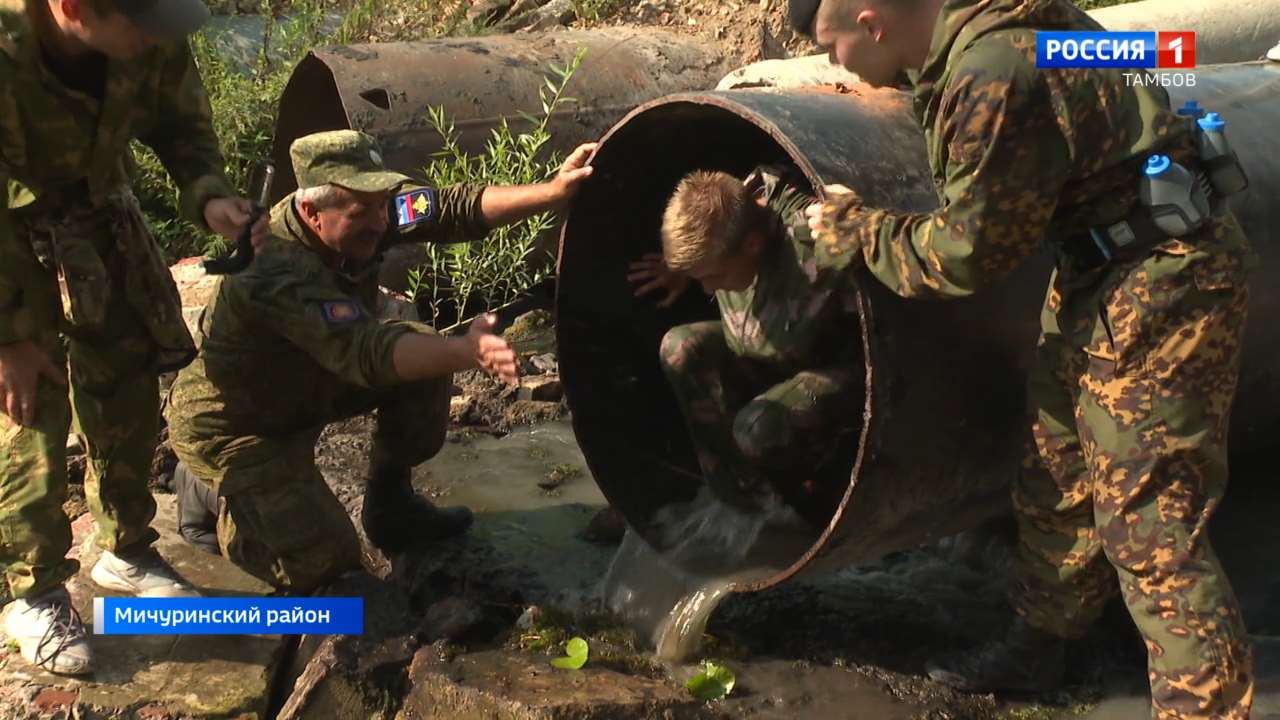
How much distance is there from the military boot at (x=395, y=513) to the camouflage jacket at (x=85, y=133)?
104cm

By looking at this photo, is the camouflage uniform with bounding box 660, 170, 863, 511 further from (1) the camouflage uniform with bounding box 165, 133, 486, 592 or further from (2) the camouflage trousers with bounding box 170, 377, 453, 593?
(2) the camouflage trousers with bounding box 170, 377, 453, 593

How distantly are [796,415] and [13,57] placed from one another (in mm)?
2238

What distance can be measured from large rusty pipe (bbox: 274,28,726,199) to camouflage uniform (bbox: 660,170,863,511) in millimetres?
2788

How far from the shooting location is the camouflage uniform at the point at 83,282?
11.3 ft

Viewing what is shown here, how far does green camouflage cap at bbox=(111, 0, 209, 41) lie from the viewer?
3346mm

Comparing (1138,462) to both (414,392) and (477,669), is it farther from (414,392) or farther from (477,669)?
(414,392)

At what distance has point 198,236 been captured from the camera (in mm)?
7164

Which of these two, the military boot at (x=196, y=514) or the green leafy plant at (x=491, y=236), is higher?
the green leafy plant at (x=491, y=236)

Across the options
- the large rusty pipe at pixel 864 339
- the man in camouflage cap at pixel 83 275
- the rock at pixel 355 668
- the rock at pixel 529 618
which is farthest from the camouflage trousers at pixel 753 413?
the man in camouflage cap at pixel 83 275

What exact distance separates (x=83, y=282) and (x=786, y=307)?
190cm

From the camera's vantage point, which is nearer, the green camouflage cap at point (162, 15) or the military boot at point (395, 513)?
the green camouflage cap at point (162, 15)

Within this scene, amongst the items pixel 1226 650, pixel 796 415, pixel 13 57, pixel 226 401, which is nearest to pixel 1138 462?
pixel 1226 650
